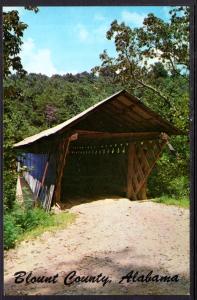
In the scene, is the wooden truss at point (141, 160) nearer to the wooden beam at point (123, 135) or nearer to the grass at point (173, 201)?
the wooden beam at point (123, 135)

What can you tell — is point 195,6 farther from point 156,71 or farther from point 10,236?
point 156,71

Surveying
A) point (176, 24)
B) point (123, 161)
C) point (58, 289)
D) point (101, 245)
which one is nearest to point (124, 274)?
point (58, 289)

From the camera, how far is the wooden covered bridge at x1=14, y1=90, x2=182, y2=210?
11.2 m

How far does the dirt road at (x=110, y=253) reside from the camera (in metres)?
5.84

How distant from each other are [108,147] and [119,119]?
12.2ft

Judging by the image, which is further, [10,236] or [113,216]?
[113,216]

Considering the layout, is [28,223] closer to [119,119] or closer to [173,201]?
[173,201]

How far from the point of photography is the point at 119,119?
13.1 m

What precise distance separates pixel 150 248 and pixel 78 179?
11.0 meters

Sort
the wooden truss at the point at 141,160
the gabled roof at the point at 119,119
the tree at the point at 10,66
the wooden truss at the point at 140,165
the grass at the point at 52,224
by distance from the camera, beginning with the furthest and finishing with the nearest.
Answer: the wooden truss at the point at 140,165, the wooden truss at the point at 141,160, the gabled roof at the point at 119,119, the grass at the point at 52,224, the tree at the point at 10,66

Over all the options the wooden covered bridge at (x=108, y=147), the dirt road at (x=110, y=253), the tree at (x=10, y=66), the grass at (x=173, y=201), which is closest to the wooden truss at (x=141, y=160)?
the wooden covered bridge at (x=108, y=147)

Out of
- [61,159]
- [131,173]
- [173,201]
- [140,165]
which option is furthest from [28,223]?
[140,165]

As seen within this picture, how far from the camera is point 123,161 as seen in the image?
15.1 meters

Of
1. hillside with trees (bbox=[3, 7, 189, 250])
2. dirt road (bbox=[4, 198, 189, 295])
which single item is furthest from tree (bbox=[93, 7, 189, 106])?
dirt road (bbox=[4, 198, 189, 295])
